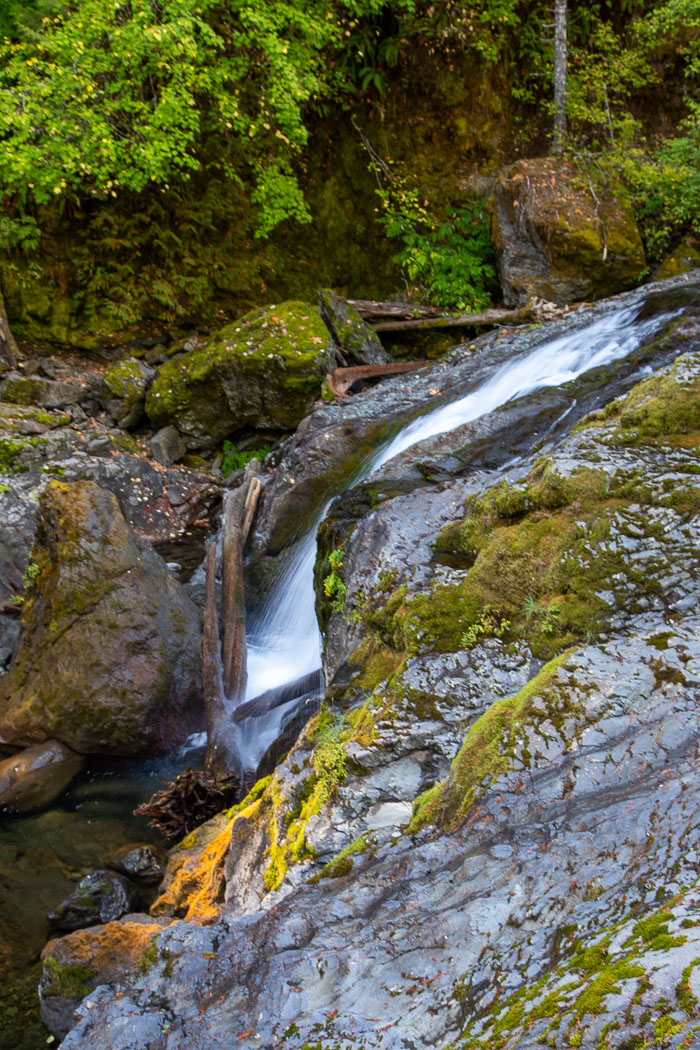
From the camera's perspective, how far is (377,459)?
8.52 m

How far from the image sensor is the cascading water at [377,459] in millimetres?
6945

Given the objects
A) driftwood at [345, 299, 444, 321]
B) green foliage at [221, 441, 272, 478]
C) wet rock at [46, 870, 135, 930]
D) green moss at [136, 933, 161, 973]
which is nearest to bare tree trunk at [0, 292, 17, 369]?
green foliage at [221, 441, 272, 478]

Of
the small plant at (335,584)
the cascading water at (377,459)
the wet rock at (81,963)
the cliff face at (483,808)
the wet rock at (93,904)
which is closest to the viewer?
the cliff face at (483,808)

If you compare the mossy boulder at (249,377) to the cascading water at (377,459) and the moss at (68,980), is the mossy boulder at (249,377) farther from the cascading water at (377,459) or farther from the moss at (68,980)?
the moss at (68,980)

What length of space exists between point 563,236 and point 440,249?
8.94 ft

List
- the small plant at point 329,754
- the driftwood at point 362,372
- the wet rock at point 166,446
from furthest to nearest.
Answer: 1. the wet rock at point 166,446
2. the driftwood at point 362,372
3. the small plant at point 329,754

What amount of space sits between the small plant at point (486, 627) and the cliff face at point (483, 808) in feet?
0.04

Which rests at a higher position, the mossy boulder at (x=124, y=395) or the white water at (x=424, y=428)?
the mossy boulder at (x=124, y=395)

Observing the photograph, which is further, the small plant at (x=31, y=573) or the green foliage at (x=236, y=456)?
the green foliage at (x=236, y=456)

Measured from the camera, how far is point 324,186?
15578mm

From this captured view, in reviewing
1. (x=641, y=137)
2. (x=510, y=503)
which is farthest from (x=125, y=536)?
(x=641, y=137)

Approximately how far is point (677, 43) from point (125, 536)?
50.1 ft

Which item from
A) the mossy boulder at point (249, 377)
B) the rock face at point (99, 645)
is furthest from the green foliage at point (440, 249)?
the rock face at point (99, 645)

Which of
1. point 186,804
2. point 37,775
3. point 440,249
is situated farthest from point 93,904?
point 440,249
